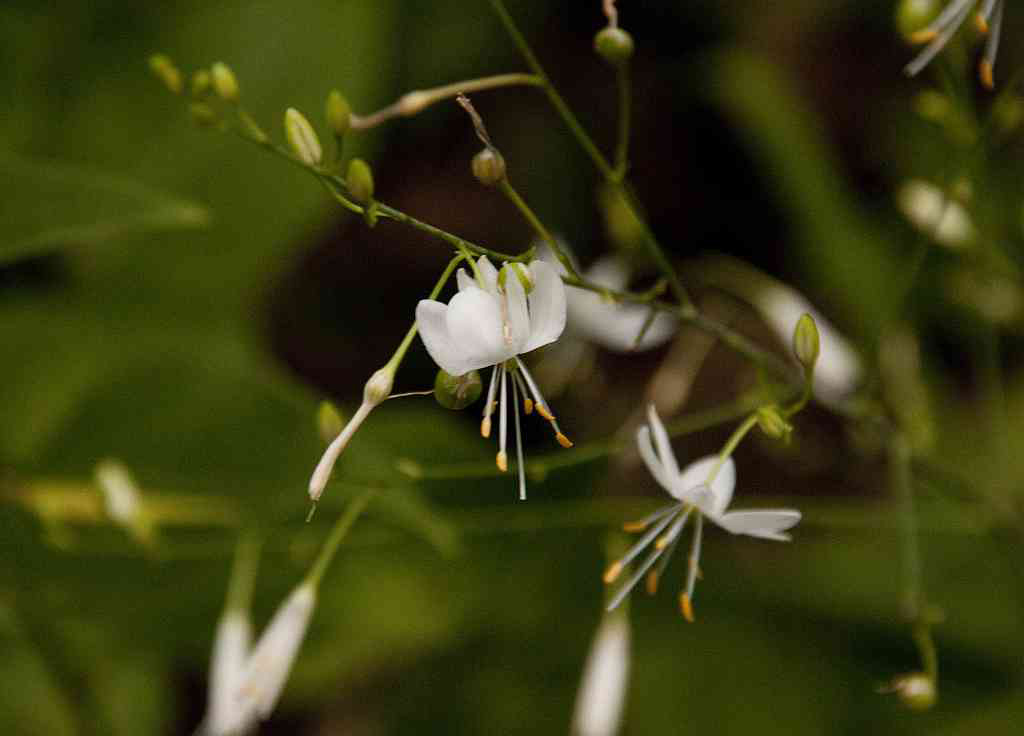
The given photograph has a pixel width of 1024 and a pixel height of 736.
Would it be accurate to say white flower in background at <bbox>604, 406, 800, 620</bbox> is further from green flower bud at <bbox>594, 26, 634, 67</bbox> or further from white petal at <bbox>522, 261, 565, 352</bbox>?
green flower bud at <bbox>594, 26, 634, 67</bbox>

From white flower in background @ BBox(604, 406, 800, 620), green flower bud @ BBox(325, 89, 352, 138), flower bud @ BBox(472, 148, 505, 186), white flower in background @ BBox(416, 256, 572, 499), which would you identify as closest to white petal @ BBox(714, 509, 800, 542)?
white flower in background @ BBox(604, 406, 800, 620)

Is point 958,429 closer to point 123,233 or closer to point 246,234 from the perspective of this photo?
point 246,234

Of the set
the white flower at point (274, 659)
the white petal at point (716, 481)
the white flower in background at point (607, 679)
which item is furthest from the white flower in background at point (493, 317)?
the white flower in background at point (607, 679)

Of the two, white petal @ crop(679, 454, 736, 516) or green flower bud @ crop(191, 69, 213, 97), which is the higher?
green flower bud @ crop(191, 69, 213, 97)

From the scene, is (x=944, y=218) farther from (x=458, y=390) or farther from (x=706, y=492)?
(x=458, y=390)

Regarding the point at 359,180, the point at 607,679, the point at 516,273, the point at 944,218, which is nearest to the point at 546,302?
the point at 516,273

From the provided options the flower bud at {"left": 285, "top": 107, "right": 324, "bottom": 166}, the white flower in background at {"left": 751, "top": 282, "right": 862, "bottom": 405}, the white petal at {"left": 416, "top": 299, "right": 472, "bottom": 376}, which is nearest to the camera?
the white petal at {"left": 416, "top": 299, "right": 472, "bottom": 376}
